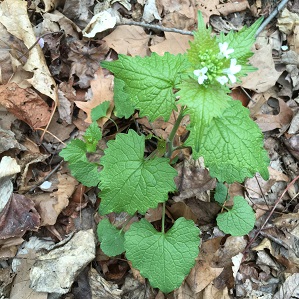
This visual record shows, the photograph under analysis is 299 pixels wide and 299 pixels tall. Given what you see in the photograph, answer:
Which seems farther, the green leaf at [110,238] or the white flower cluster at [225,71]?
the green leaf at [110,238]

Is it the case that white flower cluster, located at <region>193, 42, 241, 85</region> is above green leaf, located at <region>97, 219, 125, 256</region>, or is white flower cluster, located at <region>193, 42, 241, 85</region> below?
above

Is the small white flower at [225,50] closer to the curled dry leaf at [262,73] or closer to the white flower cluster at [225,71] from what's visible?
the white flower cluster at [225,71]

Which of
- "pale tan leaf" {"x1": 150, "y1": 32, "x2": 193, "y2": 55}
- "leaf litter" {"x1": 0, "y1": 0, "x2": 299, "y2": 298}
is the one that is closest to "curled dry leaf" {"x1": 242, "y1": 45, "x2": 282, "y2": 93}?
"leaf litter" {"x1": 0, "y1": 0, "x2": 299, "y2": 298}

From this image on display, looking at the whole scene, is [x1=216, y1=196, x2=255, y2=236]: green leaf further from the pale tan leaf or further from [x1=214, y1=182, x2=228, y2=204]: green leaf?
the pale tan leaf

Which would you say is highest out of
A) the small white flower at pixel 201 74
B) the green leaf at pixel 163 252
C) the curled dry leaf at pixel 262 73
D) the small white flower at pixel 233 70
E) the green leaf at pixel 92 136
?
the small white flower at pixel 233 70

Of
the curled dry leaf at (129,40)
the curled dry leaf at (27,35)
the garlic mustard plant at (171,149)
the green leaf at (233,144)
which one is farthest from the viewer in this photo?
the curled dry leaf at (129,40)

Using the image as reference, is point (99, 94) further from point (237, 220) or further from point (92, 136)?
point (237, 220)

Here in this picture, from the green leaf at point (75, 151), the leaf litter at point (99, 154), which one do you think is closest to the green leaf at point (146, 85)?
the green leaf at point (75, 151)
